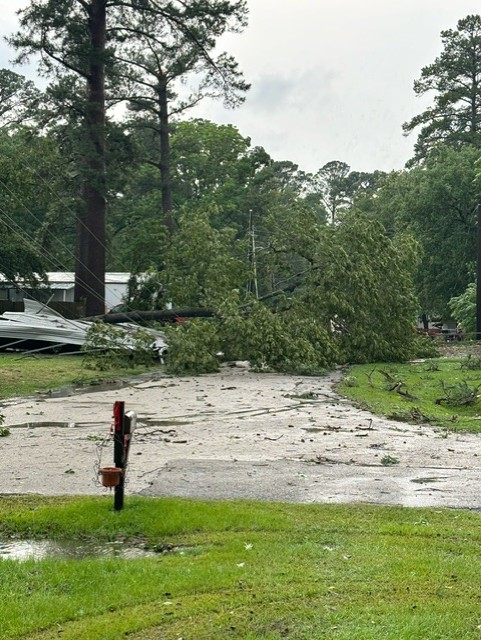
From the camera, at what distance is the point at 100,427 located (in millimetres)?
11711

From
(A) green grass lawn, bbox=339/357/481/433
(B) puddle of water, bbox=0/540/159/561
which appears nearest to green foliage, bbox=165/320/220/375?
(A) green grass lawn, bbox=339/357/481/433

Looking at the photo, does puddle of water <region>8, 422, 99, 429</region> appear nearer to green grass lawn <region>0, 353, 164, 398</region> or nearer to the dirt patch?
the dirt patch

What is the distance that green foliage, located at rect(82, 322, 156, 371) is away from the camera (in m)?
20.5

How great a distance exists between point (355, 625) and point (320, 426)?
773 centimetres

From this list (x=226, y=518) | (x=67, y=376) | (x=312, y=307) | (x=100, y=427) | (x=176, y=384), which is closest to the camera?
(x=226, y=518)

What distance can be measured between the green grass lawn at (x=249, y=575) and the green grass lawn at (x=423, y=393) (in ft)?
20.1

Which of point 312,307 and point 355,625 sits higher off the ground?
point 312,307

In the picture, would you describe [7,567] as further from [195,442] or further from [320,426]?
[320,426]

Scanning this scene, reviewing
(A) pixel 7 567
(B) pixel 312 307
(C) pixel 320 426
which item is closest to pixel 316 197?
(B) pixel 312 307

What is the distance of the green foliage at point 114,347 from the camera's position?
2047 centimetres

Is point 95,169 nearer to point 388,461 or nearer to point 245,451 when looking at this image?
point 245,451

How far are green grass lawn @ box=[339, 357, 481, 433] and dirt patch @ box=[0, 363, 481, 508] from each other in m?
0.52

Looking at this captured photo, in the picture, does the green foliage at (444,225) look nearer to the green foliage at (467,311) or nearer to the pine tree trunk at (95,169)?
the green foliage at (467,311)

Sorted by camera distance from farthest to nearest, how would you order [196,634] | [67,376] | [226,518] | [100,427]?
[67,376] < [100,427] < [226,518] < [196,634]
